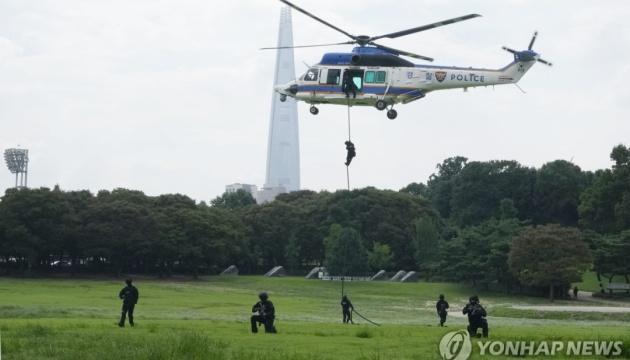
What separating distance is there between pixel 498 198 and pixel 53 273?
6859 centimetres

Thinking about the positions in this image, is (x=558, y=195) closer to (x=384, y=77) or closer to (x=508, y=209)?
(x=508, y=209)

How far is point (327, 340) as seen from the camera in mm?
29578

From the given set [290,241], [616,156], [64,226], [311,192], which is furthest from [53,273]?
[616,156]

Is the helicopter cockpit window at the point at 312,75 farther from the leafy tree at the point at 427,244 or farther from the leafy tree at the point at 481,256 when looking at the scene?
the leafy tree at the point at 427,244

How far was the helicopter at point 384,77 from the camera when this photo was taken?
36.8 m

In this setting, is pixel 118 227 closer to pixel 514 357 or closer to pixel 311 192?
pixel 311 192

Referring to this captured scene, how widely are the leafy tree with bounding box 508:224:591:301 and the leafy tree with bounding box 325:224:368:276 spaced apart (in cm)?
2292

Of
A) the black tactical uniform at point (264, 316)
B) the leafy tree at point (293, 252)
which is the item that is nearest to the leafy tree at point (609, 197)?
the leafy tree at point (293, 252)

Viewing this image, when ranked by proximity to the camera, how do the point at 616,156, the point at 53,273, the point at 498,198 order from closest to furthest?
the point at 53,273
the point at 616,156
the point at 498,198

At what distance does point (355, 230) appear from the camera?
112 metres

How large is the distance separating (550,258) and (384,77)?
5740cm

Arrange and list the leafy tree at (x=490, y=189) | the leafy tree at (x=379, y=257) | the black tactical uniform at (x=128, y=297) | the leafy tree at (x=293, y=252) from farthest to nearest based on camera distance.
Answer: the leafy tree at (x=490, y=189) < the leafy tree at (x=293, y=252) < the leafy tree at (x=379, y=257) < the black tactical uniform at (x=128, y=297)

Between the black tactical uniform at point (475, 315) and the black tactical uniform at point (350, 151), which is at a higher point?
the black tactical uniform at point (350, 151)

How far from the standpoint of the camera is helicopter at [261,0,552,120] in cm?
3675
